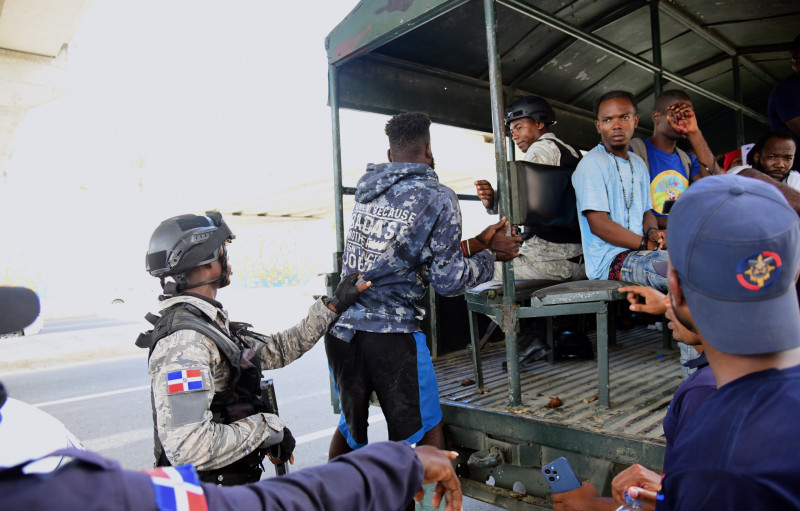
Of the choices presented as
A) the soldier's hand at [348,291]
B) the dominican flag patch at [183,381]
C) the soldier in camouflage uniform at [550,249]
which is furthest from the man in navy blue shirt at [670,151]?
the dominican flag patch at [183,381]

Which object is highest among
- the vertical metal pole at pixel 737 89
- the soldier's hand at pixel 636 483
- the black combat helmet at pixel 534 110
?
the vertical metal pole at pixel 737 89

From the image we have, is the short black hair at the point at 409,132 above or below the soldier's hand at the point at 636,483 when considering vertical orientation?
above

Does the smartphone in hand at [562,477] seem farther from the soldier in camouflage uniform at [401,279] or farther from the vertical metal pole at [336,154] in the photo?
the vertical metal pole at [336,154]

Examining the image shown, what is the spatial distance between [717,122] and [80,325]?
15106 millimetres

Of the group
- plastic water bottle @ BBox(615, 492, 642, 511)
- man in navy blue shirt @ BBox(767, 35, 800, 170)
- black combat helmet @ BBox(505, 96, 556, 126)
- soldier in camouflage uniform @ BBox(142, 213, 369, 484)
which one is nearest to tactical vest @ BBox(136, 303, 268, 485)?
soldier in camouflage uniform @ BBox(142, 213, 369, 484)

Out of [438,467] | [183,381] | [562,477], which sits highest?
[183,381]

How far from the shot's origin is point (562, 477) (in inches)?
78.6

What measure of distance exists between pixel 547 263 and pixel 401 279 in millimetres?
1432

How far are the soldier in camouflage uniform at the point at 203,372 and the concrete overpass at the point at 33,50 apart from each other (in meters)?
7.24

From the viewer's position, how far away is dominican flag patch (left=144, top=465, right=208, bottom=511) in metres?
0.86

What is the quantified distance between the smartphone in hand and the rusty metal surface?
384 mm

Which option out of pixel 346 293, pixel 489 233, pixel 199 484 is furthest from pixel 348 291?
pixel 199 484

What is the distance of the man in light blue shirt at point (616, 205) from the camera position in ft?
10.2

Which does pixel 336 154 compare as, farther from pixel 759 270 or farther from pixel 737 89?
pixel 737 89
